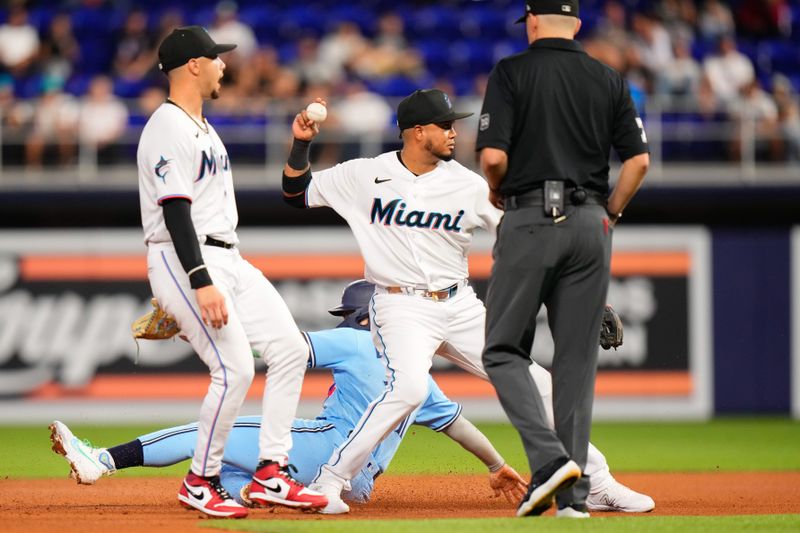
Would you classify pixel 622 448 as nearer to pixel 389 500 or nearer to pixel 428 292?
pixel 389 500

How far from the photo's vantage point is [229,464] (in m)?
5.93

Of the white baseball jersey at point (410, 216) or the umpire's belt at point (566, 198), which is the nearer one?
the umpire's belt at point (566, 198)

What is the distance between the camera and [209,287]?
5270 mm

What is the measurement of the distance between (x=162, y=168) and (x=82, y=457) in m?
1.41

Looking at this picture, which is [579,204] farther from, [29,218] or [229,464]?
[29,218]

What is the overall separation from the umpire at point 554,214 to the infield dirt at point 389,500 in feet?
2.53

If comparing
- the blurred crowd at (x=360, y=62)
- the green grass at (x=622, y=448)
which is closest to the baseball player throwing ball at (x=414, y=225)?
the green grass at (x=622, y=448)

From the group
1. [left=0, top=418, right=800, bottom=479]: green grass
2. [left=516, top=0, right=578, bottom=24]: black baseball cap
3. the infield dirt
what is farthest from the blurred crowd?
[left=516, top=0, right=578, bottom=24]: black baseball cap

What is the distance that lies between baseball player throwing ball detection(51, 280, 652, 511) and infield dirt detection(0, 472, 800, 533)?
15 centimetres

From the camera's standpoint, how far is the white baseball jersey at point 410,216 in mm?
5977

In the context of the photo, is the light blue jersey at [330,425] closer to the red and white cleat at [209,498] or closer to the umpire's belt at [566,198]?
the red and white cleat at [209,498]

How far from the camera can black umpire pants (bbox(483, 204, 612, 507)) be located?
5.07 metres

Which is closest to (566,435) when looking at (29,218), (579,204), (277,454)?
(579,204)

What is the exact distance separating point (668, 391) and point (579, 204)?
6792 millimetres
